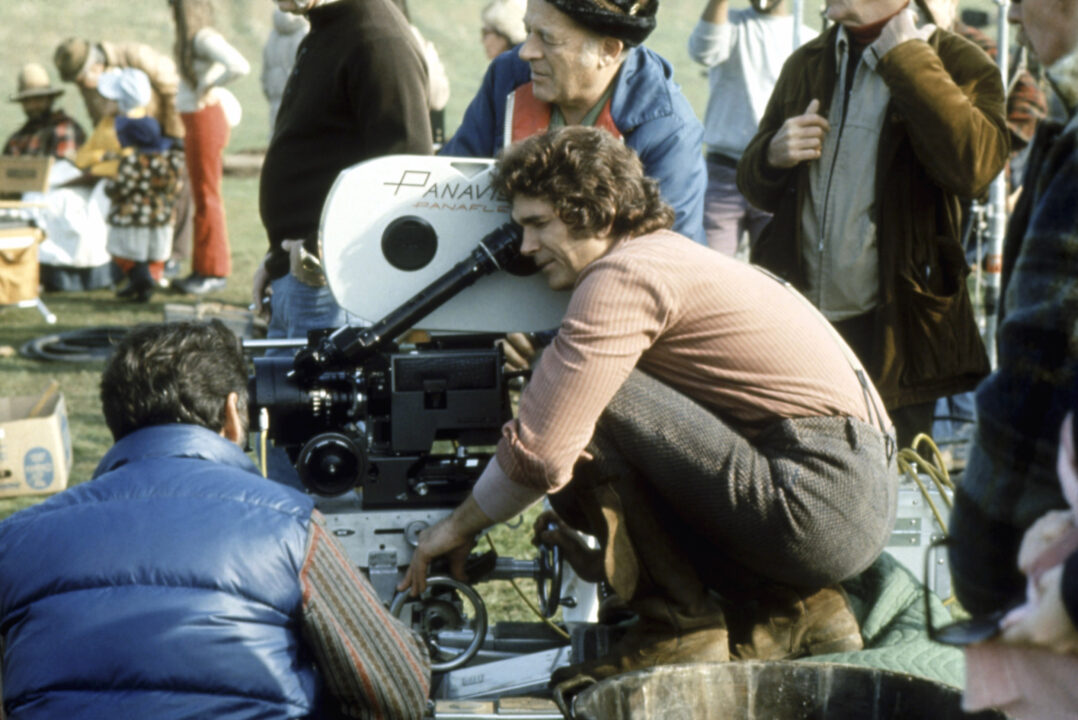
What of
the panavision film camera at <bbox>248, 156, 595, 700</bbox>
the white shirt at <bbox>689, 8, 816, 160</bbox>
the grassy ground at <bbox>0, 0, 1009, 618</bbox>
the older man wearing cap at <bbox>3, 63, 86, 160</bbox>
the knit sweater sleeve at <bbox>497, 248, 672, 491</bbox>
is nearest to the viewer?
the knit sweater sleeve at <bbox>497, 248, 672, 491</bbox>

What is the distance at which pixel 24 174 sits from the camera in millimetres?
7797

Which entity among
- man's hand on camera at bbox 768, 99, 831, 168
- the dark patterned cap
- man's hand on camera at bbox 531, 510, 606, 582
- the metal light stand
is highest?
the dark patterned cap

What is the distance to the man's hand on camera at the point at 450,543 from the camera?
7.74 ft

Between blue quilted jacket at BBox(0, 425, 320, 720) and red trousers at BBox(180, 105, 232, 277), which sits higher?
blue quilted jacket at BBox(0, 425, 320, 720)

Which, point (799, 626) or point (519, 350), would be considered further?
point (519, 350)

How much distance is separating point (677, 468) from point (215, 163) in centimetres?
672

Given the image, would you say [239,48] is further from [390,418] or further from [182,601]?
[182,601]

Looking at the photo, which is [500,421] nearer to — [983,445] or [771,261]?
[771,261]

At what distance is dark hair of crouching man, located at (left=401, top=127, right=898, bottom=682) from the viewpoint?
2217 millimetres

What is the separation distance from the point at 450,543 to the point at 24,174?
6325mm

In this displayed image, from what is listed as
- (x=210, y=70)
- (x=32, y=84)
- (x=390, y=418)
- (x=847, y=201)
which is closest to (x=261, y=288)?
(x=390, y=418)

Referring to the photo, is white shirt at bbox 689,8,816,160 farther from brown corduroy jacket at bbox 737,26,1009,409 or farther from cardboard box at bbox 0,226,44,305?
cardboard box at bbox 0,226,44,305

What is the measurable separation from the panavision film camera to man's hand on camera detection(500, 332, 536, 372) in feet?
0.59

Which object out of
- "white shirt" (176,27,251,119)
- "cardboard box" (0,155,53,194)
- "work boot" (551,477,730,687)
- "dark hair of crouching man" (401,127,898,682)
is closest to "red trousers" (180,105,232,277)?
→ "white shirt" (176,27,251,119)
